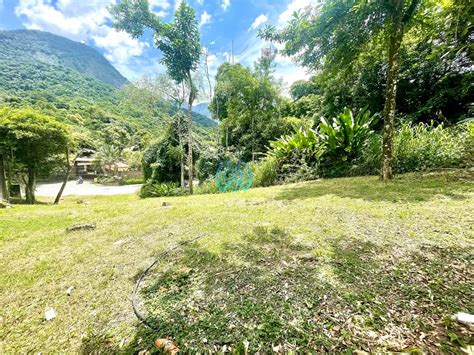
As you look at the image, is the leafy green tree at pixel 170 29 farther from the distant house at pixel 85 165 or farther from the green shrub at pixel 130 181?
the distant house at pixel 85 165

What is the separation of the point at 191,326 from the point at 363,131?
542cm

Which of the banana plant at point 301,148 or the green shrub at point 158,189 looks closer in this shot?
the banana plant at point 301,148

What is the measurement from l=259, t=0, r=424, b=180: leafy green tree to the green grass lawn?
1813 mm

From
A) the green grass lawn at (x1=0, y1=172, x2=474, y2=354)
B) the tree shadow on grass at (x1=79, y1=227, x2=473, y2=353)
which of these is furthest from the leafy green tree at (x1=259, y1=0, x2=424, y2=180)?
the tree shadow on grass at (x1=79, y1=227, x2=473, y2=353)

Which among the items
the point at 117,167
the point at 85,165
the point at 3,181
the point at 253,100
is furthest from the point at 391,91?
the point at 85,165

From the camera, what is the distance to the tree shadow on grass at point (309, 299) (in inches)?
41.9

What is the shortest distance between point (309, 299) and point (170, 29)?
28.0 feet

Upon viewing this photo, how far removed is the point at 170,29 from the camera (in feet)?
22.8

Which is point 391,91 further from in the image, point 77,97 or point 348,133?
point 77,97

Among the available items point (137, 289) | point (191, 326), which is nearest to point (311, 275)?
point (191, 326)

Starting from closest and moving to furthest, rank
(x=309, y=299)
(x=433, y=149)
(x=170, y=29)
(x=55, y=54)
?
(x=309, y=299) < (x=433, y=149) < (x=170, y=29) < (x=55, y=54)

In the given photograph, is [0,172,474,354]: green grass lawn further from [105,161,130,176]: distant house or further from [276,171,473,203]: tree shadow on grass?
[105,161,130,176]: distant house

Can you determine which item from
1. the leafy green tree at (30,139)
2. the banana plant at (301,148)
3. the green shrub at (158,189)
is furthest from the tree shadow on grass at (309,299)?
the leafy green tree at (30,139)

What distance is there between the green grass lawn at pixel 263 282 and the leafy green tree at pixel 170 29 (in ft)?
22.4
